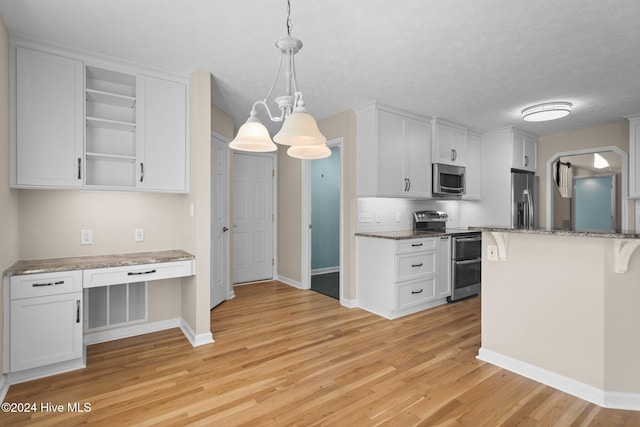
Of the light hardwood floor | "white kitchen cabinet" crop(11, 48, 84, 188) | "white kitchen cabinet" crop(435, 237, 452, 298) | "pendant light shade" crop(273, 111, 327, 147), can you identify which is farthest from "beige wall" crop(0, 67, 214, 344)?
"white kitchen cabinet" crop(435, 237, 452, 298)

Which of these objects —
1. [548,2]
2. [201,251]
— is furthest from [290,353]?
[548,2]

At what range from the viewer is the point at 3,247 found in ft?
7.18

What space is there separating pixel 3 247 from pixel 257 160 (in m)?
3.51

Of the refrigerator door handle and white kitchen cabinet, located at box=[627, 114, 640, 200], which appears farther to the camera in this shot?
the refrigerator door handle

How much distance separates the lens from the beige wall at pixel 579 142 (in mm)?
4531

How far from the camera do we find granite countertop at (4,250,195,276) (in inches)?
90.2

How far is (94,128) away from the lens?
2885 millimetres

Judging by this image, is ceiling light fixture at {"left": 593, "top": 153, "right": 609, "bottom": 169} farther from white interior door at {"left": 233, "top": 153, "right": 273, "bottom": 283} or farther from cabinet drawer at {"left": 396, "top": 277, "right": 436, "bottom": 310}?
white interior door at {"left": 233, "top": 153, "right": 273, "bottom": 283}

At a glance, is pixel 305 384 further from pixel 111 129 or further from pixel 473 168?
pixel 473 168

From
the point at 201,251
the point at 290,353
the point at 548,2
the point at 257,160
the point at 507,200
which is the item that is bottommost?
the point at 290,353

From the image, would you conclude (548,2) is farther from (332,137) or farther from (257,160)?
(257,160)

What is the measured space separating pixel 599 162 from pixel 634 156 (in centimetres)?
146

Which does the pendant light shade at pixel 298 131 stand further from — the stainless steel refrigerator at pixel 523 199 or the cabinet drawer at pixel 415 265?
the stainless steel refrigerator at pixel 523 199

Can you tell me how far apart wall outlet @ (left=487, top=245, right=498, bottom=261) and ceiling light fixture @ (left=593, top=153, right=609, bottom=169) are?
439 centimetres
